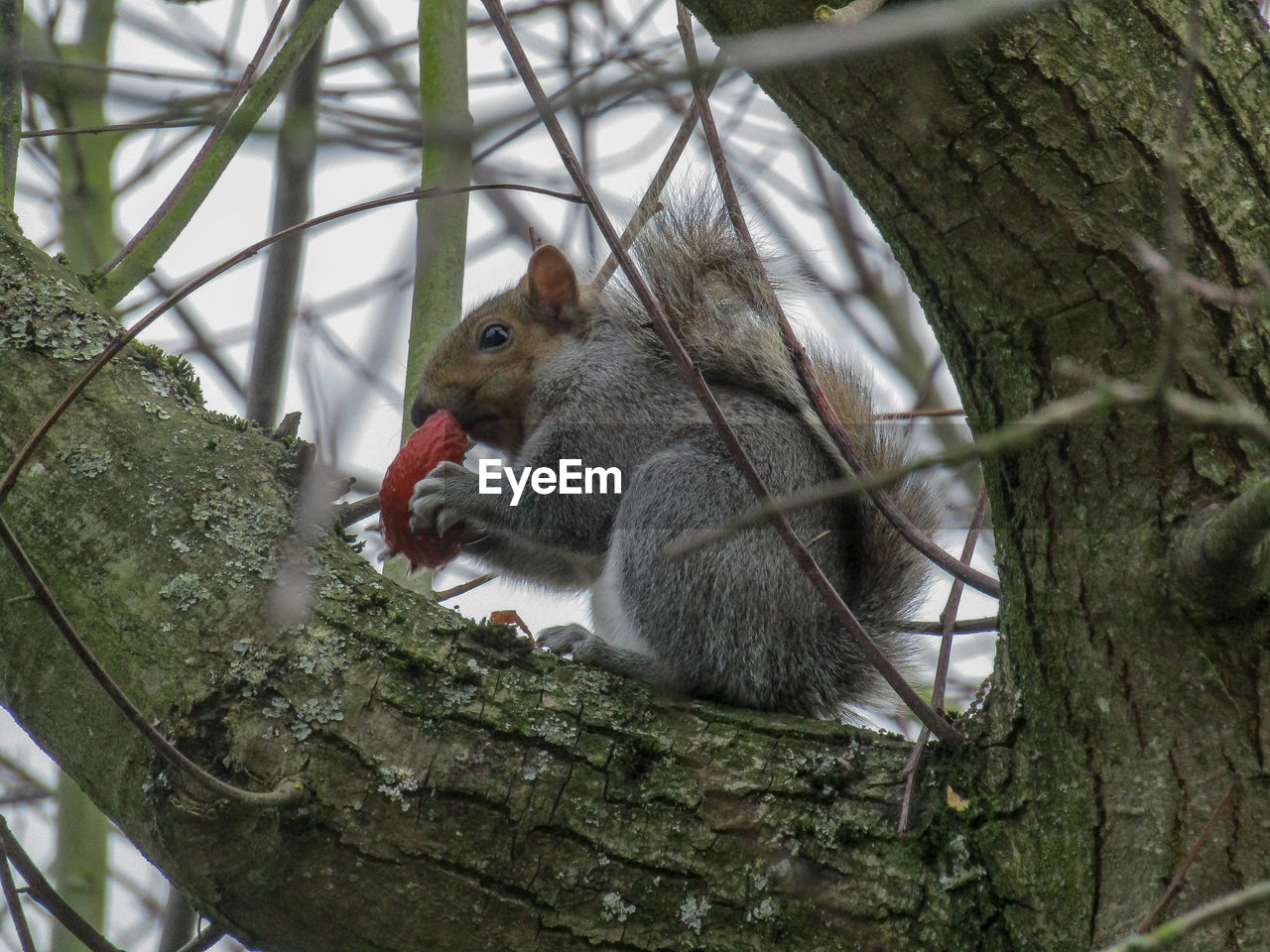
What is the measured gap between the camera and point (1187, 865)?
1.31 metres

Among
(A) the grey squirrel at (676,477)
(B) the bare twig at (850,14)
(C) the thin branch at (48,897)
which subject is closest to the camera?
(B) the bare twig at (850,14)

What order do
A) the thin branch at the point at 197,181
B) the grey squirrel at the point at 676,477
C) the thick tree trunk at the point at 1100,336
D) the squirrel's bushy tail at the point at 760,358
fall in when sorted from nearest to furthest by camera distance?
1. the thick tree trunk at the point at 1100,336
2. the thin branch at the point at 197,181
3. the grey squirrel at the point at 676,477
4. the squirrel's bushy tail at the point at 760,358

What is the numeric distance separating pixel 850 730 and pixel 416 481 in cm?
122

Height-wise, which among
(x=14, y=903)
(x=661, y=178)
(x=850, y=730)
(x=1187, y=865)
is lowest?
(x=14, y=903)

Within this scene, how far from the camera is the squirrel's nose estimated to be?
113 inches

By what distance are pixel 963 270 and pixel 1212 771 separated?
0.65 metres

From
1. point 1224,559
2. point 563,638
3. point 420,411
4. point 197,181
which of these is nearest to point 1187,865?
point 1224,559

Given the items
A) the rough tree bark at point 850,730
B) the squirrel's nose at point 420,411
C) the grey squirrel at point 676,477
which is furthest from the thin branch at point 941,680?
the squirrel's nose at point 420,411

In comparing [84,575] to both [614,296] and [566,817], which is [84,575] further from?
[614,296]

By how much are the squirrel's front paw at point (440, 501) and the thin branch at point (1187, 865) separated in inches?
60.7

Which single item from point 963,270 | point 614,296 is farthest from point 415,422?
point 963,270

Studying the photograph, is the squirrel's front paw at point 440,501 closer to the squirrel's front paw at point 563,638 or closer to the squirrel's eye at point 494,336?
the squirrel's front paw at point 563,638

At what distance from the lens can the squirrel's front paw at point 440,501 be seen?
99.0 inches

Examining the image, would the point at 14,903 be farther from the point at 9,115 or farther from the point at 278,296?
the point at 9,115
